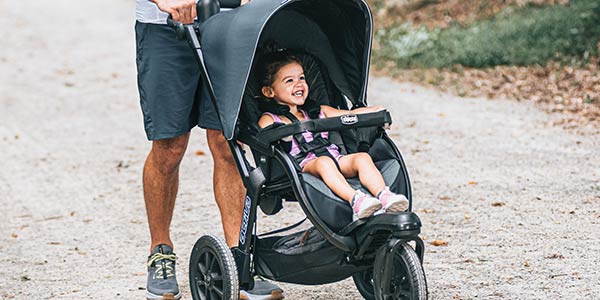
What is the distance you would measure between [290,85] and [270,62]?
163 mm

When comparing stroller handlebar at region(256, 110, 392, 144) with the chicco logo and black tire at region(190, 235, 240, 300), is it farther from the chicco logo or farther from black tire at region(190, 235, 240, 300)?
black tire at region(190, 235, 240, 300)

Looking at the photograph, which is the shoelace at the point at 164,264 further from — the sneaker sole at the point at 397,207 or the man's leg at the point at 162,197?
the sneaker sole at the point at 397,207

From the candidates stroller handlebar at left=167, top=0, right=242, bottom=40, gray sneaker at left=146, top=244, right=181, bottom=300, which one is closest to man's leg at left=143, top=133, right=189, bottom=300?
gray sneaker at left=146, top=244, right=181, bottom=300

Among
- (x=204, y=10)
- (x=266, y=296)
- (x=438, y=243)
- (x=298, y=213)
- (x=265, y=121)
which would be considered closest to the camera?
(x=265, y=121)

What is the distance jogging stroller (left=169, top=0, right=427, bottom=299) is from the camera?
14.3 ft

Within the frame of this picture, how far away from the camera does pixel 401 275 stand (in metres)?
4.35

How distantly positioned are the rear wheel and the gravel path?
95 centimetres

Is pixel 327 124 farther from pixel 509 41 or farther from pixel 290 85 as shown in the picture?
pixel 509 41

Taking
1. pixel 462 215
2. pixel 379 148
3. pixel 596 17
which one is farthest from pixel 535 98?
pixel 379 148

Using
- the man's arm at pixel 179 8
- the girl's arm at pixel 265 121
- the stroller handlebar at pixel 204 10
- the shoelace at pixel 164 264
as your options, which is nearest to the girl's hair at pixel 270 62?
the girl's arm at pixel 265 121

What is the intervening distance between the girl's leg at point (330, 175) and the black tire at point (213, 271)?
59cm

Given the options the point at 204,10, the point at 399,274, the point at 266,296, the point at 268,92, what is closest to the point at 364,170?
the point at 399,274

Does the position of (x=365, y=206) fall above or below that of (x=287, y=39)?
below

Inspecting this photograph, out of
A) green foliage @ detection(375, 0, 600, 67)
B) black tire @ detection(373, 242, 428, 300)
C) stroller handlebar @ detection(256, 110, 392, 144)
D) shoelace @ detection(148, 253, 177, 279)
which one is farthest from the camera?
green foliage @ detection(375, 0, 600, 67)
